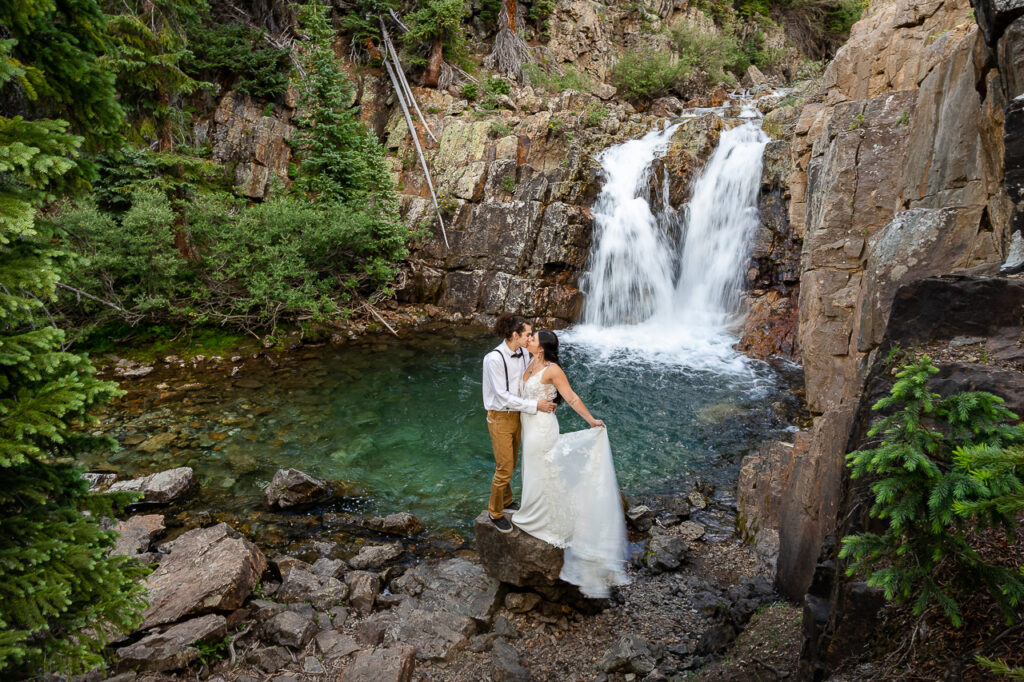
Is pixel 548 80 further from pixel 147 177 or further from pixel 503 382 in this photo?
pixel 503 382

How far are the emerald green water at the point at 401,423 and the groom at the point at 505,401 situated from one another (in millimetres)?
2067

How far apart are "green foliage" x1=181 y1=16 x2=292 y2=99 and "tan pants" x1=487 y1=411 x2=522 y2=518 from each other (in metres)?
18.8

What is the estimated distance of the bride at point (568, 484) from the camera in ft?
15.8

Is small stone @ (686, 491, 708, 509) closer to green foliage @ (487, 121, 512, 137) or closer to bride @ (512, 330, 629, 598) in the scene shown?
bride @ (512, 330, 629, 598)

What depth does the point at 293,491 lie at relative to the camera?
24.1ft

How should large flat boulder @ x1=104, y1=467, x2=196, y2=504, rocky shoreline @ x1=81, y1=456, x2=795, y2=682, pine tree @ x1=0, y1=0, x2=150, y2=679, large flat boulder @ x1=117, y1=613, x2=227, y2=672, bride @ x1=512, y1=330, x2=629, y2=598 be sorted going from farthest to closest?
large flat boulder @ x1=104, y1=467, x2=196, y2=504 < bride @ x1=512, y1=330, x2=629, y2=598 < rocky shoreline @ x1=81, y1=456, x2=795, y2=682 < large flat boulder @ x1=117, y1=613, x2=227, y2=672 < pine tree @ x1=0, y1=0, x2=150, y2=679

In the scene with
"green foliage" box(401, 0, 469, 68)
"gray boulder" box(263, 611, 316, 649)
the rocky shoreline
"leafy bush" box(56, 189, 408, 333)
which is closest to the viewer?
the rocky shoreline

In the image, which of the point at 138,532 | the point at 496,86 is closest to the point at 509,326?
the point at 138,532

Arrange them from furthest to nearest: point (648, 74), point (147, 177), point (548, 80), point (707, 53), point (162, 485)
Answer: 1. point (707, 53)
2. point (648, 74)
3. point (548, 80)
4. point (147, 177)
5. point (162, 485)

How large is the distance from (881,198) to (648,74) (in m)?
16.8

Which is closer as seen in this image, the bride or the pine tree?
the pine tree

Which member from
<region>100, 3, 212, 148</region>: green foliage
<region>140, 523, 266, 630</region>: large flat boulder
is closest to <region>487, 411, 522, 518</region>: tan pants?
<region>140, 523, 266, 630</region>: large flat boulder

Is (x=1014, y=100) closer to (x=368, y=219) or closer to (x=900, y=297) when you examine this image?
(x=900, y=297)

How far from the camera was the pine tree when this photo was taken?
2625 millimetres
